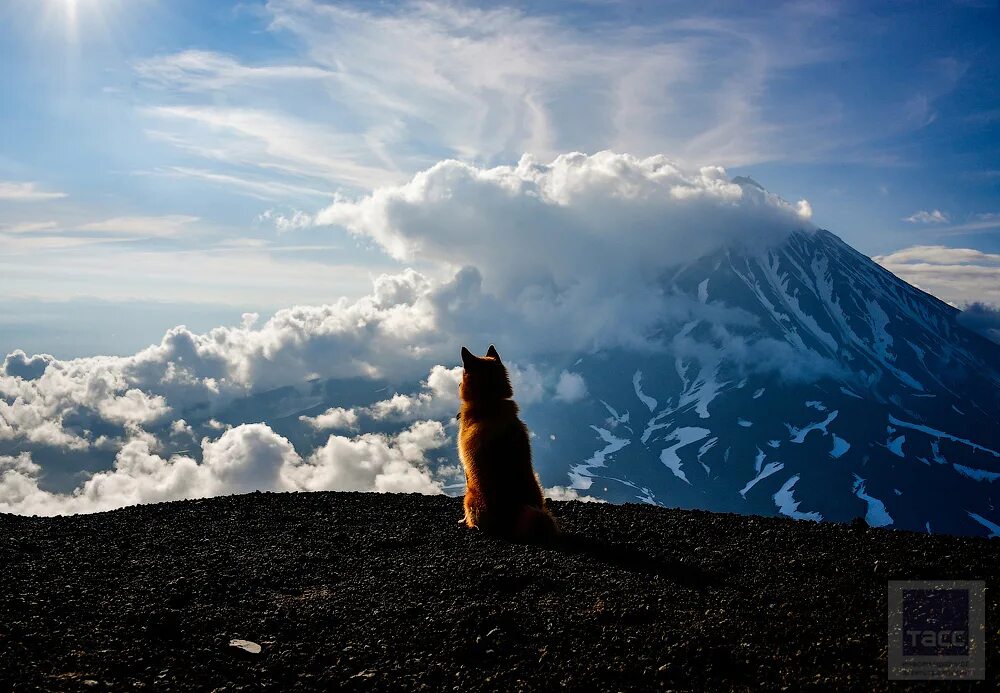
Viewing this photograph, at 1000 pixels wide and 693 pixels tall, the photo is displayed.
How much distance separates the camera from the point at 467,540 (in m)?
13.4

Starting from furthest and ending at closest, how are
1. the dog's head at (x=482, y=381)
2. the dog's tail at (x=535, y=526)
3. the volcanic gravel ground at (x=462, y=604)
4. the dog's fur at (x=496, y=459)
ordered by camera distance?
the dog's head at (x=482, y=381) → the dog's fur at (x=496, y=459) → the dog's tail at (x=535, y=526) → the volcanic gravel ground at (x=462, y=604)

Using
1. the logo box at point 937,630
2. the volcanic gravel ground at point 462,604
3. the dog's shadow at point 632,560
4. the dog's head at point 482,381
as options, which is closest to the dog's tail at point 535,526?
the dog's shadow at point 632,560

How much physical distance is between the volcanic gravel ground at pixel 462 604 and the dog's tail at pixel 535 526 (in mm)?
540

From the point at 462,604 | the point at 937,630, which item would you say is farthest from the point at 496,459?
the point at 937,630

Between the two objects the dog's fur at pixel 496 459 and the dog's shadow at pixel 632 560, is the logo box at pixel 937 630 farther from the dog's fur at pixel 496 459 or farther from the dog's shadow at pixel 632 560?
the dog's fur at pixel 496 459

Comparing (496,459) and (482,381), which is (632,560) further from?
(482,381)

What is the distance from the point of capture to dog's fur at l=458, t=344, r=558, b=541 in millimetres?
13438

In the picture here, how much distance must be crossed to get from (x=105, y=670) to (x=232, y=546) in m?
5.81

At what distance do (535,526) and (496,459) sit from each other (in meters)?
1.47

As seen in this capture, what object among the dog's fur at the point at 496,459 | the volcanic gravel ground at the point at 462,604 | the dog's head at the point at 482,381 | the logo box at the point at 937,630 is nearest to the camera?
the logo box at the point at 937,630

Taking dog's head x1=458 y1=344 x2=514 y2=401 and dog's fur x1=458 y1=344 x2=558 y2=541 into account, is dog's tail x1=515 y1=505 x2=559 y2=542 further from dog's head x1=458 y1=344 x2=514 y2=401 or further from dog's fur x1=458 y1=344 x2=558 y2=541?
dog's head x1=458 y1=344 x2=514 y2=401

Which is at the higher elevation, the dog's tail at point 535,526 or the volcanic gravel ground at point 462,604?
the dog's tail at point 535,526

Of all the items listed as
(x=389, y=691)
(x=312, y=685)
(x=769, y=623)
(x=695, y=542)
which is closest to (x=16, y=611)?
(x=312, y=685)

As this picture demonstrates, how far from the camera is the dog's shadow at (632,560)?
1062cm
